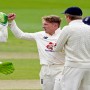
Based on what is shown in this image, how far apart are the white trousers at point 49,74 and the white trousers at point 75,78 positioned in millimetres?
716

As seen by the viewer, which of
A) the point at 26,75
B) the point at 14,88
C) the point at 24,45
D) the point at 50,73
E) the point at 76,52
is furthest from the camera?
the point at 24,45

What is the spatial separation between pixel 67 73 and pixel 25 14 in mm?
22556

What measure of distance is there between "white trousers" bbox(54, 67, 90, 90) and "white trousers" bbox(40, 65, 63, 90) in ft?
2.35

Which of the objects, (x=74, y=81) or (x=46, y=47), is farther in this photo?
(x=46, y=47)

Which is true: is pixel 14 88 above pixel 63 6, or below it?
above

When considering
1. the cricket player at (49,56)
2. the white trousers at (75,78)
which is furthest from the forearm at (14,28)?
the white trousers at (75,78)

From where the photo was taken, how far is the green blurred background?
1606 centimetres

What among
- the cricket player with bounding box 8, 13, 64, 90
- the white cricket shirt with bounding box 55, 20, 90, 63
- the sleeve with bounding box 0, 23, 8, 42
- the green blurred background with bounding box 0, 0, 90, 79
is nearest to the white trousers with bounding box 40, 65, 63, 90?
the cricket player with bounding box 8, 13, 64, 90

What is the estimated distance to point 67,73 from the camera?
966 cm

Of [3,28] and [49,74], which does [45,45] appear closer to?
[49,74]

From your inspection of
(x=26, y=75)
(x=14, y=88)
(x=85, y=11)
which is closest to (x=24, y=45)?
(x=26, y=75)

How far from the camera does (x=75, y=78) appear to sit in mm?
9633

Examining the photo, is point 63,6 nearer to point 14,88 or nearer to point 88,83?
point 14,88

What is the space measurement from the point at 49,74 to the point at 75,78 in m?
0.95
